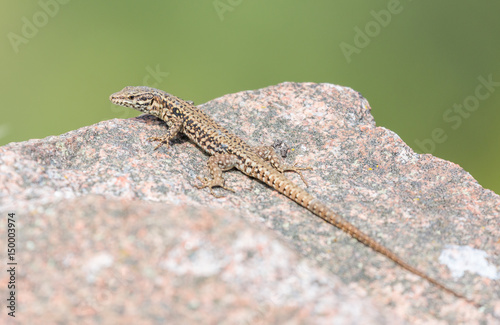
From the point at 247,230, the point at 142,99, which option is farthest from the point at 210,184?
the point at 142,99

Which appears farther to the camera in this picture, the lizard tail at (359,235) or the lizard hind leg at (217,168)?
the lizard hind leg at (217,168)

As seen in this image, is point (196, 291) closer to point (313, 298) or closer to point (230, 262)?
point (230, 262)

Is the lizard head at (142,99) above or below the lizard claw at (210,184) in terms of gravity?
above

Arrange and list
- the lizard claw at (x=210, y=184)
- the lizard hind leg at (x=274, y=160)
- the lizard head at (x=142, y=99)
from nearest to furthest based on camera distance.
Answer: the lizard claw at (x=210, y=184)
the lizard hind leg at (x=274, y=160)
the lizard head at (x=142, y=99)

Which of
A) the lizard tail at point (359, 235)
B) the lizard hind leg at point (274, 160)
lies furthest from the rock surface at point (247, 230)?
the lizard hind leg at point (274, 160)

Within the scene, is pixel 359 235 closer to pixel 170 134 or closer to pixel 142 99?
pixel 170 134

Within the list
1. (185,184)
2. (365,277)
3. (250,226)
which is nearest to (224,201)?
(185,184)

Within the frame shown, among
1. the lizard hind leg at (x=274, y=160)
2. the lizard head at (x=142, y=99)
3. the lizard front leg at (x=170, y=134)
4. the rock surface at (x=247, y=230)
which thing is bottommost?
the rock surface at (x=247, y=230)

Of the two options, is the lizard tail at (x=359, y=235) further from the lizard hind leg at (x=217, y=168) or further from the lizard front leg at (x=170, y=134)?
the lizard front leg at (x=170, y=134)

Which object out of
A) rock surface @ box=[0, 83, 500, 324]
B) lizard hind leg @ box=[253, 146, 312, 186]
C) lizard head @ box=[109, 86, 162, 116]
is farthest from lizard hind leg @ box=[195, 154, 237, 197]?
lizard head @ box=[109, 86, 162, 116]
